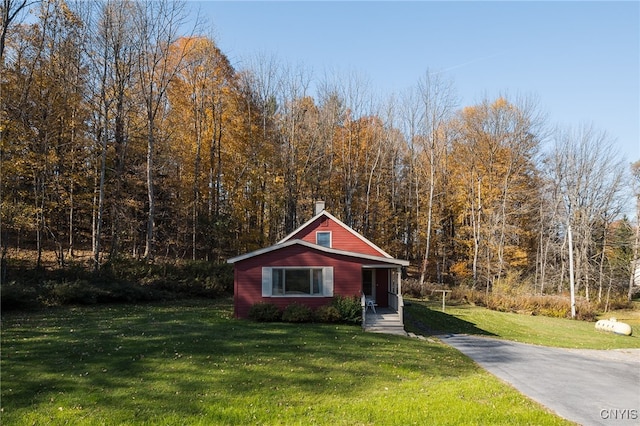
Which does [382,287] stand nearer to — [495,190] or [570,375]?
[570,375]

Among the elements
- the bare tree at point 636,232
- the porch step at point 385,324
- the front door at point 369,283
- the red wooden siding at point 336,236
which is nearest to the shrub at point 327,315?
the porch step at point 385,324

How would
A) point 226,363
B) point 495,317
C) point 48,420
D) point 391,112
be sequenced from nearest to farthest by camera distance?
point 48,420 → point 226,363 → point 495,317 → point 391,112

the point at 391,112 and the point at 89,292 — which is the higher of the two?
the point at 391,112

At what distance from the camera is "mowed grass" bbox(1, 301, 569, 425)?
22.6ft

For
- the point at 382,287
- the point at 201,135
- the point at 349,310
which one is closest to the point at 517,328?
Result: the point at 382,287

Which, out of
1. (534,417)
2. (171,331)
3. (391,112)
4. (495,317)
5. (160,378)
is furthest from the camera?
(391,112)

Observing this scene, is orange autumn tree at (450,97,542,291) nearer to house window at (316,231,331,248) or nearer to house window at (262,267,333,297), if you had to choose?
house window at (316,231,331,248)

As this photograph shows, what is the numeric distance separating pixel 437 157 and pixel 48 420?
119 feet

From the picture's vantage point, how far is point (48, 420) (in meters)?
6.47

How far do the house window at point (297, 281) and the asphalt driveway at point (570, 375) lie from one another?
5.01 m

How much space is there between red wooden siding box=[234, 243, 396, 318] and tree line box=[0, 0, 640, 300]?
29.4ft

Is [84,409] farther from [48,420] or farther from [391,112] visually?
[391,112]

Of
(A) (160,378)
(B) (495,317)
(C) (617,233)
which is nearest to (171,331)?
(A) (160,378)

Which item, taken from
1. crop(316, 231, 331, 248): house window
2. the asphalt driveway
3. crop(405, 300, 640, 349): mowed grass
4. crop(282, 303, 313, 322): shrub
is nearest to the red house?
crop(282, 303, 313, 322): shrub
